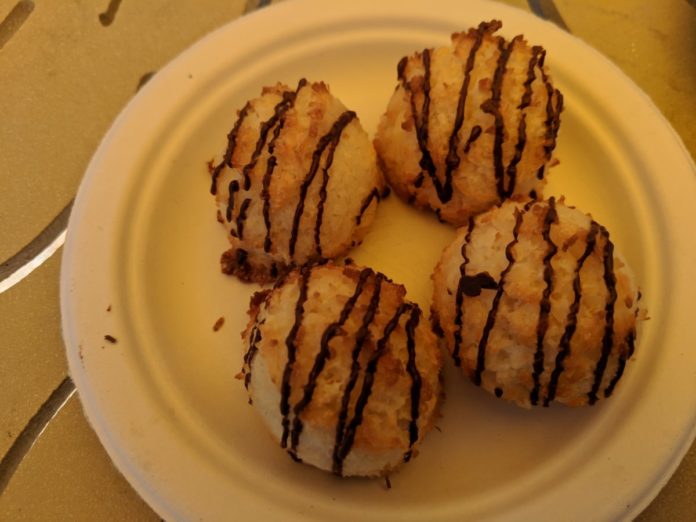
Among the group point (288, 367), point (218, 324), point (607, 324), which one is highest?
point (607, 324)

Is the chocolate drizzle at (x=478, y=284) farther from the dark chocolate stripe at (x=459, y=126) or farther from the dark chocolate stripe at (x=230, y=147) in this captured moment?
the dark chocolate stripe at (x=230, y=147)

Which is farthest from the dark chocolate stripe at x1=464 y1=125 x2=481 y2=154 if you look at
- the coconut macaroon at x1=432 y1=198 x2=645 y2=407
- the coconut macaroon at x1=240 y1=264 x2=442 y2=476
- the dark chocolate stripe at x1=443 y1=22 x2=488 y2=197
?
the coconut macaroon at x1=240 y1=264 x2=442 y2=476

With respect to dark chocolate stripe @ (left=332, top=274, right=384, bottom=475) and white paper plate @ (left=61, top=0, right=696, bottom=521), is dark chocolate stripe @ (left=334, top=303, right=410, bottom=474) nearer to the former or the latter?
dark chocolate stripe @ (left=332, top=274, right=384, bottom=475)

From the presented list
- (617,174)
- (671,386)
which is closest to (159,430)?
(671,386)

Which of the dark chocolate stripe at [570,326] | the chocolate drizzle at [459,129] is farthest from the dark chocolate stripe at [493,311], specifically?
the chocolate drizzle at [459,129]

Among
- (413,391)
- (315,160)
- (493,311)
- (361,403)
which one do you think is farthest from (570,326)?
(315,160)

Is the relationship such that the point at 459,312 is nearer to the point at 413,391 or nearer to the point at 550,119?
the point at 413,391
